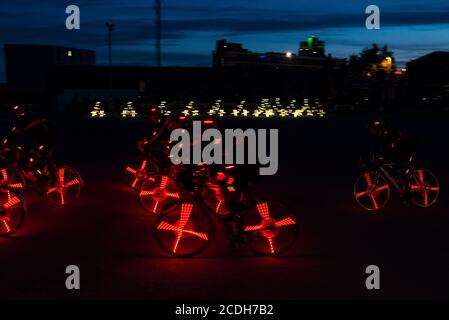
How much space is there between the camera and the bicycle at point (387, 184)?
1053 cm

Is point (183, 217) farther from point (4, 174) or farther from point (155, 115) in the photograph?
point (155, 115)

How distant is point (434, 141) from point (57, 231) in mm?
20001

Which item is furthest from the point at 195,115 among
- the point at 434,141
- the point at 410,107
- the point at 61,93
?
the point at 434,141

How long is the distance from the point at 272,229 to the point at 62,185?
193 inches

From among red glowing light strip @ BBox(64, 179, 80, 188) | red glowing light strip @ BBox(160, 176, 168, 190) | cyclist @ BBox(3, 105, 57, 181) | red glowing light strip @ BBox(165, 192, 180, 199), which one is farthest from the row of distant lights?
red glowing light strip @ BBox(160, 176, 168, 190)

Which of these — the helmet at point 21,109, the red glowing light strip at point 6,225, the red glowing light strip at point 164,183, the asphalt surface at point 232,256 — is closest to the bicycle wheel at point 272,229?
the asphalt surface at point 232,256

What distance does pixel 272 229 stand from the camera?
7.46 meters

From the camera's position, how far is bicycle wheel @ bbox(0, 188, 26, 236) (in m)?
8.36

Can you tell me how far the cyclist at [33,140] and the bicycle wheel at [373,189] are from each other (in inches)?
212

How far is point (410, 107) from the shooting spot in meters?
65.9

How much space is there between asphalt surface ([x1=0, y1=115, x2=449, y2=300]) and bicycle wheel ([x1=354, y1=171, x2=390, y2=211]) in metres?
0.24

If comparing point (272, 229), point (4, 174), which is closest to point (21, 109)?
point (4, 174)
